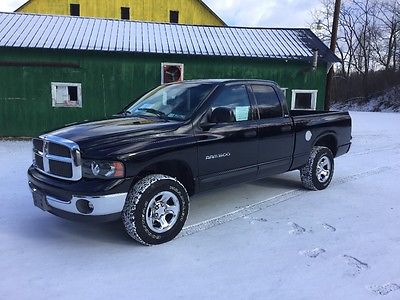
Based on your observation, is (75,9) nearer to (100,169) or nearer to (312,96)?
(312,96)

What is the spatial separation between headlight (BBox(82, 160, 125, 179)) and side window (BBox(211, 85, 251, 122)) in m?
1.64

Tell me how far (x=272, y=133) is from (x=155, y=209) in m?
2.21

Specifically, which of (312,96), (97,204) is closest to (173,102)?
(97,204)

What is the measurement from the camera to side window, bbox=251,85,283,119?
18.3ft

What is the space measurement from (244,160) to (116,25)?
1185 cm

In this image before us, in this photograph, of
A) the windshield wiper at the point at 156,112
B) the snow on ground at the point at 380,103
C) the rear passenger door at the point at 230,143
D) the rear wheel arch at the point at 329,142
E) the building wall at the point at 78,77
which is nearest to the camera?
the rear passenger door at the point at 230,143

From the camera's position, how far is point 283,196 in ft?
20.6

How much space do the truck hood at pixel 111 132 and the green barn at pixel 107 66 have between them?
865 centimetres

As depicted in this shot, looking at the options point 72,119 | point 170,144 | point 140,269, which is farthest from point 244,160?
point 72,119

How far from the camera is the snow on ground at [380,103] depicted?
3753 cm

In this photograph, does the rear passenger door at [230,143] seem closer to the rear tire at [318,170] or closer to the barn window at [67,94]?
the rear tire at [318,170]

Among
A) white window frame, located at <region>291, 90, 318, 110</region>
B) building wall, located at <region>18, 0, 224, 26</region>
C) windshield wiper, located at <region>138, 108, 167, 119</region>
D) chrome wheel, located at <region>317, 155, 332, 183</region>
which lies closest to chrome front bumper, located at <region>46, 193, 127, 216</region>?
windshield wiper, located at <region>138, 108, 167, 119</region>

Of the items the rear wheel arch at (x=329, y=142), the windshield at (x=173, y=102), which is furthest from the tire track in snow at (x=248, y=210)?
the windshield at (x=173, y=102)

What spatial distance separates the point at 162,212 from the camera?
4.34 meters
